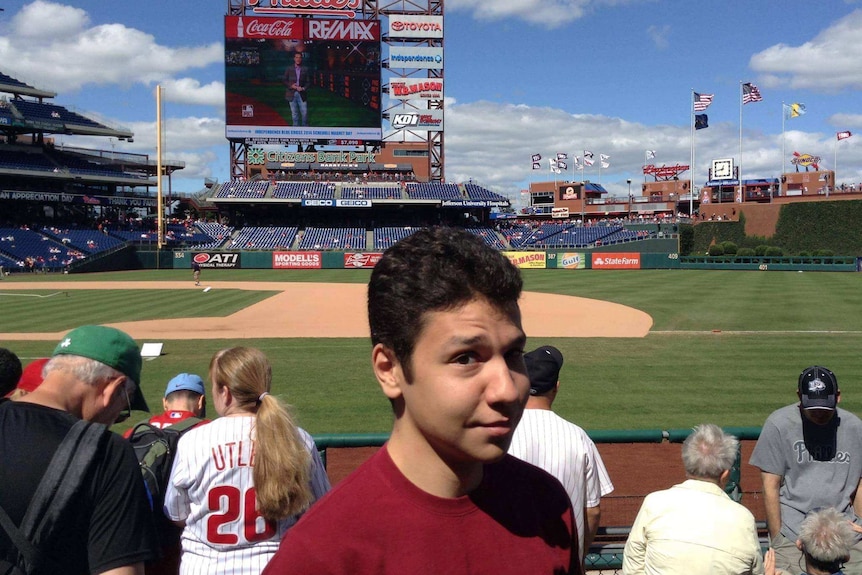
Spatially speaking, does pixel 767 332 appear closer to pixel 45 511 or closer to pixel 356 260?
pixel 45 511

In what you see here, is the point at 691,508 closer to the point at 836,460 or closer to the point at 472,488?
the point at 836,460

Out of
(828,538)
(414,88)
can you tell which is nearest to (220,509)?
(828,538)

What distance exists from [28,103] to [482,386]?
68.6 meters

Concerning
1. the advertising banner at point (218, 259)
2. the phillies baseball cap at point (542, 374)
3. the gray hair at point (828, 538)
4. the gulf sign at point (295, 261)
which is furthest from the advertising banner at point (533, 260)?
the gray hair at point (828, 538)

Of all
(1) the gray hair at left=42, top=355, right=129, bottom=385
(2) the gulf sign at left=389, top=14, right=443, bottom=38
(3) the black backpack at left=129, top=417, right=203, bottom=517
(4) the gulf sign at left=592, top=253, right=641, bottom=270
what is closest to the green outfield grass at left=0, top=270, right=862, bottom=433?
(3) the black backpack at left=129, top=417, right=203, bottom=517

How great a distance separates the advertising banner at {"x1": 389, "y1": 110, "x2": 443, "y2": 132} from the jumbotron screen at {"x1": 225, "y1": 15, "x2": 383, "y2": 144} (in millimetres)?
3737

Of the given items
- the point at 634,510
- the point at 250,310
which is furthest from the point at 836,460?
the point at 250,310

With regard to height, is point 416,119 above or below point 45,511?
above

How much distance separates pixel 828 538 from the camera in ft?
10.6

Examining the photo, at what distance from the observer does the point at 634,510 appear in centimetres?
605

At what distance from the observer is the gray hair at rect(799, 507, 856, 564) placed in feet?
10.5

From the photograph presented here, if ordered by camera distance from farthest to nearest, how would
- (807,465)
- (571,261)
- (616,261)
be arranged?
(571,261)
(616,261)
(807,465)

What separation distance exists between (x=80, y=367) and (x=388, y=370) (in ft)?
4.78

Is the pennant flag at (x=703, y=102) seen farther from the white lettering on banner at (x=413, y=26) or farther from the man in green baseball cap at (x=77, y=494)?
the man in green baseball cap at (x=77, y=494)
